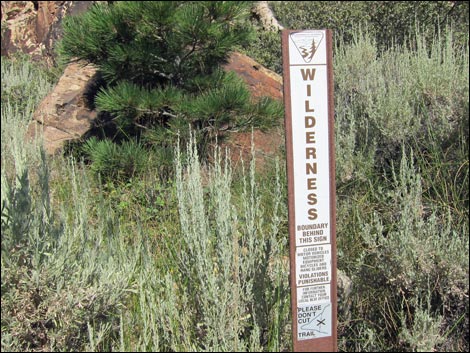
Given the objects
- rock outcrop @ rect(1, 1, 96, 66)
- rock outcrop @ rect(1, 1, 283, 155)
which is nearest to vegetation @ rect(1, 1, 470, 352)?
rock outcrop @ rect(1, 1, 283, 155)

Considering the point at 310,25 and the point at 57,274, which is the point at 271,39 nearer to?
the point at 310,25

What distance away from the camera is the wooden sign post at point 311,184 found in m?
2.26

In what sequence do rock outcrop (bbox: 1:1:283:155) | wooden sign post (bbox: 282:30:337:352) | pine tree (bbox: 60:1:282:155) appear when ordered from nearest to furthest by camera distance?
1. wooden sign post (bbox: 282:30:337:352)
2. pine tree (bbox: 60:1:282:155)
3. rock outcrop (bbox: 1:1:283:155)

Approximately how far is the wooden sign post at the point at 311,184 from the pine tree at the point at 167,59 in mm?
2229

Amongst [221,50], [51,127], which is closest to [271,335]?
[221,50]

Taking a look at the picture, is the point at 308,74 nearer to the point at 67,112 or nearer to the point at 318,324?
the point at 318,324

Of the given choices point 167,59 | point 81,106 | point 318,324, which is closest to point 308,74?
point 318,324

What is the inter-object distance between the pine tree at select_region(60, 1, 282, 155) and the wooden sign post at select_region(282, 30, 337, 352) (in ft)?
7.31

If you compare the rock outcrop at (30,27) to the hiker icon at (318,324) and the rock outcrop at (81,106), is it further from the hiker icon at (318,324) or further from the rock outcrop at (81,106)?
the hiker icon at (318,324)

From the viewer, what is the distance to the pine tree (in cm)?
448

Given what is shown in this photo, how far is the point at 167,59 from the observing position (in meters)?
4.86

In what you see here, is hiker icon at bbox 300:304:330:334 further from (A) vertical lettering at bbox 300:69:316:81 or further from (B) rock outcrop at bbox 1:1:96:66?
(B) rock outcrop at bbox 1:1:96:66

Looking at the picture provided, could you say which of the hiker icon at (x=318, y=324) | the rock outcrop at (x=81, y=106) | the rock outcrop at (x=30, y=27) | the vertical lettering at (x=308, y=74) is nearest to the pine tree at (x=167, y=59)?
the rock outcrop at (x=81, y=106)

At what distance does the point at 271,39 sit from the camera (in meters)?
8.05
